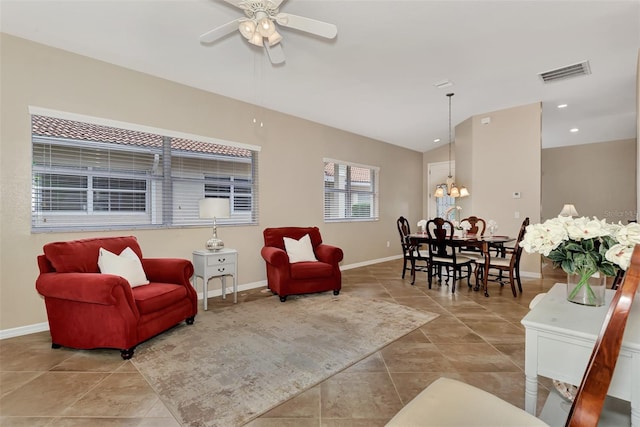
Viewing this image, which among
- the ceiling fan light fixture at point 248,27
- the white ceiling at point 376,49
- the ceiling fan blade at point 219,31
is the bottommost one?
the ceiling fan light fixture at point 248,27

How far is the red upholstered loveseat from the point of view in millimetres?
2369

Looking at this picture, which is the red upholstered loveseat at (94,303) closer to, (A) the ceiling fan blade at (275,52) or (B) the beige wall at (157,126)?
(B) the beige wall at (157,126)

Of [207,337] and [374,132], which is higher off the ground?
[374,132]

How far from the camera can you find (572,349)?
1196mm

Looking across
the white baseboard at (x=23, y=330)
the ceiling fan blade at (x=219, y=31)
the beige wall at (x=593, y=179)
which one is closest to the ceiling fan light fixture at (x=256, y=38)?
the ceiling fan blade at (x=219, y=31)

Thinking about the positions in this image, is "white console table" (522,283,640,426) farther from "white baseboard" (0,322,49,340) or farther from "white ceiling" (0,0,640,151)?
"white baseboard" (0,322,49,340)

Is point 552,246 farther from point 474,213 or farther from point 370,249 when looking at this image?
point 370,249

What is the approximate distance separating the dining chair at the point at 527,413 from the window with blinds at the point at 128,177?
3.60 metres

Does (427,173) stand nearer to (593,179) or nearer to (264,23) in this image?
(593,179)

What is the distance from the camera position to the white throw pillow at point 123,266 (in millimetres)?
2734

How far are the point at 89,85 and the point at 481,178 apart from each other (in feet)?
19.9

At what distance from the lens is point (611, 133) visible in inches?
269

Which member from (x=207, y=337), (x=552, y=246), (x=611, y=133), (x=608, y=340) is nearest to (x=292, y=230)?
(x=207, y=337)

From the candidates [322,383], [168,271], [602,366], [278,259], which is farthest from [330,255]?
[602,366]
